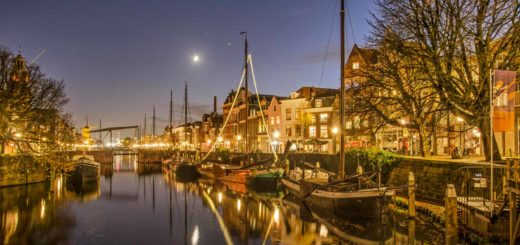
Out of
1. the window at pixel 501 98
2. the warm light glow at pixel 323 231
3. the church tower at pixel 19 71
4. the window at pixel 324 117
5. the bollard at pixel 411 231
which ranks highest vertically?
the church tower at pixel 19 71

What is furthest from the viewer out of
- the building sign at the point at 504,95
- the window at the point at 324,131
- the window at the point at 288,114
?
the window at the point at 288,114

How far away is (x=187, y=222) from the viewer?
27.0m

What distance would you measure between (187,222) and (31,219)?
30.9 ft

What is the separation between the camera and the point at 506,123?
56.5ft

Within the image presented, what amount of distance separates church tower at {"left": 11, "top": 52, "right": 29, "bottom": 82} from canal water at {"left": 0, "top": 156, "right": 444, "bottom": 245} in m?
9.85

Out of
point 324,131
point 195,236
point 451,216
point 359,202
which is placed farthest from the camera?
point 324,131

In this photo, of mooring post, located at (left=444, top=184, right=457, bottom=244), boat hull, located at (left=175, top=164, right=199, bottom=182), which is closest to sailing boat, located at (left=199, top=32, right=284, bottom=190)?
→ boat hull, located at (left=175, top=164, right=199, bottom=182)

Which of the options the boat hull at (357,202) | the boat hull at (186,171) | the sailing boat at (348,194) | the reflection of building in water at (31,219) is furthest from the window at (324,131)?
the reflection of building in water at (31,219)

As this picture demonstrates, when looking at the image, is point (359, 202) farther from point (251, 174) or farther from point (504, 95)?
point (251, 174)

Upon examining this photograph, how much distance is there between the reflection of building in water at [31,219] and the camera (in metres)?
21.7

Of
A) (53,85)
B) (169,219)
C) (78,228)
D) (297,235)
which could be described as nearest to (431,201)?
(297,235)

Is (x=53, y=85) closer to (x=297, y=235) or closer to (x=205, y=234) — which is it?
(x=205, y=234)

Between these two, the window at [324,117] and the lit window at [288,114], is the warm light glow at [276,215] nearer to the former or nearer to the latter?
the window at [324,117]

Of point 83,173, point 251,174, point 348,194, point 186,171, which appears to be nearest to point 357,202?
point 348,194
